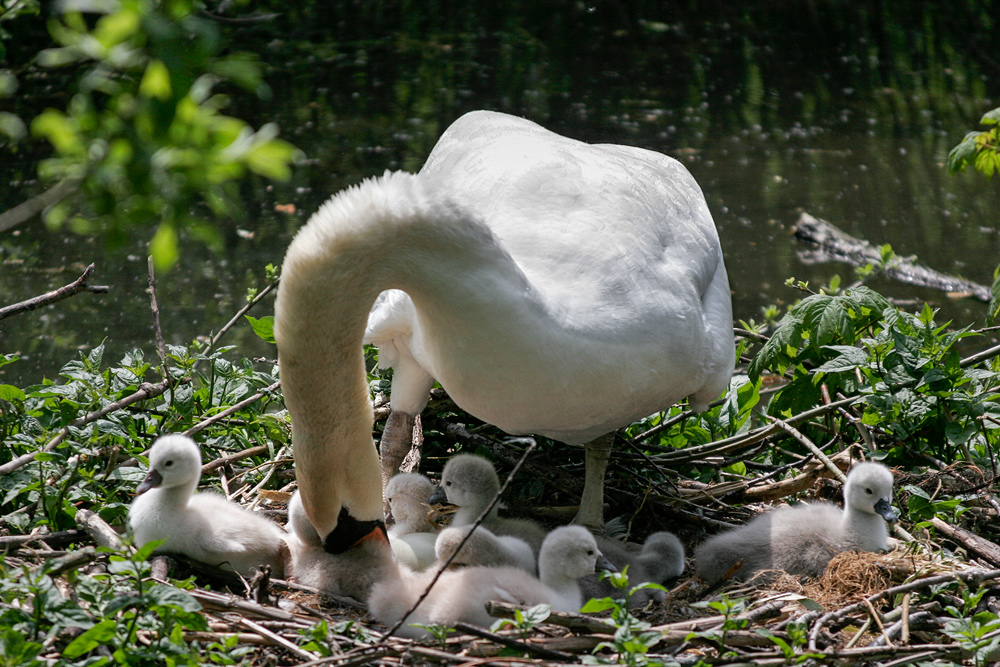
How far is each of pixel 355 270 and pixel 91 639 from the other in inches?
47.3

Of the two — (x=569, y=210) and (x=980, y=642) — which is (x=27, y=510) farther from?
(x=980, y=642)

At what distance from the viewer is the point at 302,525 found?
3805 mm

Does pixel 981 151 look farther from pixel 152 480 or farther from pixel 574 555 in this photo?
pixel 152 480

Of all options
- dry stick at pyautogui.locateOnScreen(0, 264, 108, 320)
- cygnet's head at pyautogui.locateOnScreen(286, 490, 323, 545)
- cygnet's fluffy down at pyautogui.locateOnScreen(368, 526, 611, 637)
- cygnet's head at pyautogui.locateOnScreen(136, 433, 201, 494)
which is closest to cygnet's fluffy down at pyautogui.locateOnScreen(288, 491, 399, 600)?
cygnet's head at pyautogui.locateOnScreen(286, 490, 323, 545)

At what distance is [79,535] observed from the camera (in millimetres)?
3574

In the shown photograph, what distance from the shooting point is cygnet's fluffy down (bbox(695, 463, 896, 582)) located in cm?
369

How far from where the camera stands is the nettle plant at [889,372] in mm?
4176

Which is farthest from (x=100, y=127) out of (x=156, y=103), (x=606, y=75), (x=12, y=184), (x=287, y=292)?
(x=606, y=75)

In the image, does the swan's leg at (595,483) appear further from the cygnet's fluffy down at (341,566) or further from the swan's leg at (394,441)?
the cygnet's fluffy down at (341,566)

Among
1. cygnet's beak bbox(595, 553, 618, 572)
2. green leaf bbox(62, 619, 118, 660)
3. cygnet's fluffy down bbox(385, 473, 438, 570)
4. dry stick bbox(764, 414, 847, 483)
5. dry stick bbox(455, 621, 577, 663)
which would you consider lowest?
cygnet's fluffy down bbox(385, 473, 438, 570)

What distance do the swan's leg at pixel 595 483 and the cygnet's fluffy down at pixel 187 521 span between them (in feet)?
4.28

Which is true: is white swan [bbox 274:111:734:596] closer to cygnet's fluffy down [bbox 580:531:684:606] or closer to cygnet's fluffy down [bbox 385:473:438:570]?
cygnet's fluffy down [bbox 580:531:684:606]

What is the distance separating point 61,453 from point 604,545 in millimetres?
2060

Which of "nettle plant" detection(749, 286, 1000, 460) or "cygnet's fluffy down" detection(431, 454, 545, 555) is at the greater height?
"nettle plant" detection(749, 286, 1000, 460)
